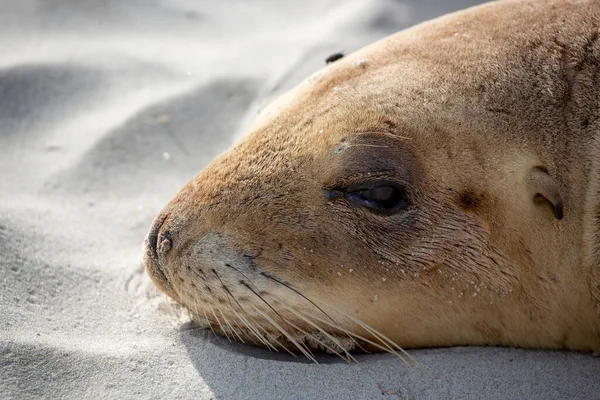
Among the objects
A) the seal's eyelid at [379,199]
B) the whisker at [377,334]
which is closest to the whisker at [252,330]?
the whisker at [377,334]

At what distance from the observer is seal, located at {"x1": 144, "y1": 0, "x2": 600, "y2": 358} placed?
266 cm

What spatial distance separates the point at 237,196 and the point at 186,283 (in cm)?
39

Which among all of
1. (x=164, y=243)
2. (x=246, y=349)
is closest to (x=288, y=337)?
(x=246, y=349)

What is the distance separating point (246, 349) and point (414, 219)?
826mm

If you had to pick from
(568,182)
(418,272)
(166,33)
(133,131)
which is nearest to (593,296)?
(568,182)

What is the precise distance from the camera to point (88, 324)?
2.81 metres

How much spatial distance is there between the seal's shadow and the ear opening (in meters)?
0.90

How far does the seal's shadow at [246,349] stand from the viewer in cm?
274

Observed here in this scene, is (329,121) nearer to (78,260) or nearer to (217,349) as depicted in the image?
(217,349)

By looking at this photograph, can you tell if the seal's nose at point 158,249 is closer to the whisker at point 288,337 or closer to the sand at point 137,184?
the sand at point 137,184

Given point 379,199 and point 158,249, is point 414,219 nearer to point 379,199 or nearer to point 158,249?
point 379,199

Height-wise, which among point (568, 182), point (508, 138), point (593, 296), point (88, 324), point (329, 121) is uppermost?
Answer: point (329, 121)

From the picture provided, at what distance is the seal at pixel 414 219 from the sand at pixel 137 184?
17 cm

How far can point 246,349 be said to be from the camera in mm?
2777
